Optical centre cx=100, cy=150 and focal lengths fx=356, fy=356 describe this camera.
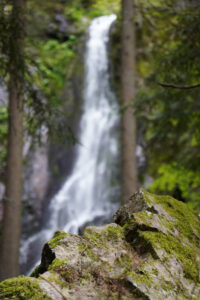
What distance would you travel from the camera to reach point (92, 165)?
493 inches

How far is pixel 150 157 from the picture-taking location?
36.2ft

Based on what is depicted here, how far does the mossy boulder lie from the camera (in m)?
2.05

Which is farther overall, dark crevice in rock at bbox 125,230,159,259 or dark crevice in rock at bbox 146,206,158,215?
dark crevice in rock at bbox 146,206,158,215

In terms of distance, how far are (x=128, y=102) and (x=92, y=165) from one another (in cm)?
541

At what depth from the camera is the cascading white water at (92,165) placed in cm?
1077

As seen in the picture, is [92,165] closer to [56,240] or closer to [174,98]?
[174,98]

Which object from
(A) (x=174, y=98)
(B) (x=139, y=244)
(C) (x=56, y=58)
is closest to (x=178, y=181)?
(A) (x=174, y=98)

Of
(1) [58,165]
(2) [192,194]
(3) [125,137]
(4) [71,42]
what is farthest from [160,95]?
(4) [71,42]

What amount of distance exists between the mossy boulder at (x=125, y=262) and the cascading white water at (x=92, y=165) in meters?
6.72

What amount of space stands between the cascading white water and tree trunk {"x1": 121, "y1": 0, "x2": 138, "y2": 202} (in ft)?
5.77

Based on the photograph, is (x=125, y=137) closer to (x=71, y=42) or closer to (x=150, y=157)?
(x=150, y=157)

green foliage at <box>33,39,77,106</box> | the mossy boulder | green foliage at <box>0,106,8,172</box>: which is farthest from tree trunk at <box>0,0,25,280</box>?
green foliage at <box>33,39,77,106</box>

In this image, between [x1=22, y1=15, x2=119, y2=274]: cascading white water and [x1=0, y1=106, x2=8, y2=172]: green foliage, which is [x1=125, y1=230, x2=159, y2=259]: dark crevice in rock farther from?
[x1=0, y1=106, x2=8, y2=172]: green foliage

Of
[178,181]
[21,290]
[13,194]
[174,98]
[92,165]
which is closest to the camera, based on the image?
[21,290]
